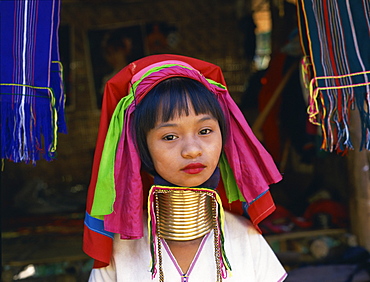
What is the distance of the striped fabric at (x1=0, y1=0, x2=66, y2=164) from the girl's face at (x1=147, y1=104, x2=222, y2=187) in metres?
0.69

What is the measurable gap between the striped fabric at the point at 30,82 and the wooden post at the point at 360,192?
100 inches

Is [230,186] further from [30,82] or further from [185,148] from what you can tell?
[30,82]

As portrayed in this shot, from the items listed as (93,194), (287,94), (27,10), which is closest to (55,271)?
(93,194)

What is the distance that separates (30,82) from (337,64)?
5.43 feet

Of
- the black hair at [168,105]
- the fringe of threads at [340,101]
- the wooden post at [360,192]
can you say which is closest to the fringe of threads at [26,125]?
the black hair at [168,105]

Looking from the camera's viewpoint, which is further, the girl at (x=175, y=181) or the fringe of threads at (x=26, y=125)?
the fringe of threads at (x=26, y=125)

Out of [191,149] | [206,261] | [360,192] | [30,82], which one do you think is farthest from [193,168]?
[360,192]

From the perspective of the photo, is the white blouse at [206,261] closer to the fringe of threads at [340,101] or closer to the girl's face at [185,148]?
the girl's face at [185,148]

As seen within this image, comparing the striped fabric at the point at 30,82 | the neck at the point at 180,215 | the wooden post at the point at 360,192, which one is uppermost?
the striped fabric at the point at 30,82

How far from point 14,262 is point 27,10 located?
8.28ft

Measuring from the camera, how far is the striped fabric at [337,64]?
226cm

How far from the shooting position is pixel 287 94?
5.11 m

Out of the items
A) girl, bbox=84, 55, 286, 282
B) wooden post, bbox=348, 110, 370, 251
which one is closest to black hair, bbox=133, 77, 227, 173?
girl, bbox=84, 55, 286, 282

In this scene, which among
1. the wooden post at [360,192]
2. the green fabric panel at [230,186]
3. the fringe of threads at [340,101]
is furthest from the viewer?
the wooden post at [360,192]
